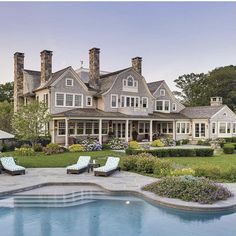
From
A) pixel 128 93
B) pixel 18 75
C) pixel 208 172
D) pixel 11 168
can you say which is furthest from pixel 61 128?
pixel 208 172

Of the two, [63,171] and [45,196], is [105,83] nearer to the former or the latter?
[63,171]

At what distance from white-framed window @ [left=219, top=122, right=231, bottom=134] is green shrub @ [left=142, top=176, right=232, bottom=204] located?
28.6 meters

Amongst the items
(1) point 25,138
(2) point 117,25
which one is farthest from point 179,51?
(1) point 25,138

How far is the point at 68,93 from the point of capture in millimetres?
29734

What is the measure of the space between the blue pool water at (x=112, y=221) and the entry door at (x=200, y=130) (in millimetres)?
28499

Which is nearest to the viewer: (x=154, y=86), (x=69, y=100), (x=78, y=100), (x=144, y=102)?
(x=69, y=100)

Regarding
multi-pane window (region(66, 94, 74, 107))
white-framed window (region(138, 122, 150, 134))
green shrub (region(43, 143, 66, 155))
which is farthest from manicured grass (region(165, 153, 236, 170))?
white-framed window (region(138, 122, 150, 134))

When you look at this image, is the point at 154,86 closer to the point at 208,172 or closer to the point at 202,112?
the point at 202,112

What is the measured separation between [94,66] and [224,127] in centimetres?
1912

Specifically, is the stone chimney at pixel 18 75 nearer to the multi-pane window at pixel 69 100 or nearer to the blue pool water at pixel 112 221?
the multi-pane window at pixel 69 100

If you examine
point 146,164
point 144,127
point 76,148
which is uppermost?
point 144,127

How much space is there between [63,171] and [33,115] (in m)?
9.71

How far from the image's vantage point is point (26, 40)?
26547 millimetres

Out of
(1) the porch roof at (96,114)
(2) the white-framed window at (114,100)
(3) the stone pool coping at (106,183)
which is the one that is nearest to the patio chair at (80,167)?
(3) the stone pool coping at (106,183)
